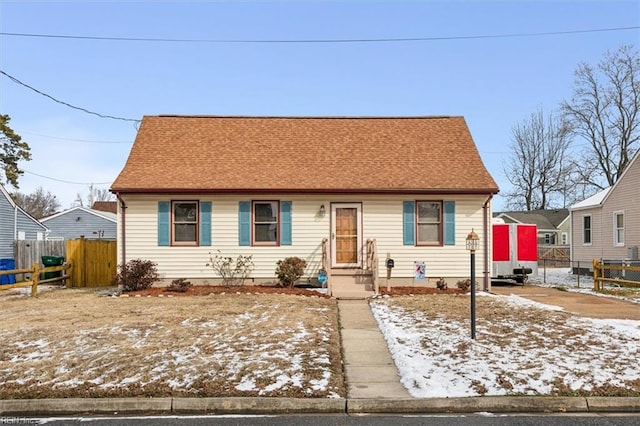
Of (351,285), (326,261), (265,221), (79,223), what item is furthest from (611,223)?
(79,223)

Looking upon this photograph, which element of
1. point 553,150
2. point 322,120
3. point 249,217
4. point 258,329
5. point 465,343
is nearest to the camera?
point 465,343

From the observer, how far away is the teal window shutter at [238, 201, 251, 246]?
16.4 metres

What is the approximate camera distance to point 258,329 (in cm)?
974

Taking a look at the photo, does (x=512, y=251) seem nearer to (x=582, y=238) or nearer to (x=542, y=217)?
(x=582, y=238)

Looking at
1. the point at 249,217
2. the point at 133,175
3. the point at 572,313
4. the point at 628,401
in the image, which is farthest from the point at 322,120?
the point at 628,401

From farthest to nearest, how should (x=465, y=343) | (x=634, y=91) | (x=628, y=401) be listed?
(x=634, y=91) → (x=465, y=343) → (x=628, y=401)

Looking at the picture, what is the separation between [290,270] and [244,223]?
2132 mm

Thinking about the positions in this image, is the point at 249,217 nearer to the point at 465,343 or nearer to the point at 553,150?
the point at 465,343

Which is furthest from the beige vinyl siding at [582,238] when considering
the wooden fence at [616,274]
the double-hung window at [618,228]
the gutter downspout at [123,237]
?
the gutter downspout at [123,237]

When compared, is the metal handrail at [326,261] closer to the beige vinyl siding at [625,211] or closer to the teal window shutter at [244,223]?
the teal window shutter at [244,223]

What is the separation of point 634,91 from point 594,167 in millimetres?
6593

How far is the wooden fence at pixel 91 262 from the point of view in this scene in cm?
1977

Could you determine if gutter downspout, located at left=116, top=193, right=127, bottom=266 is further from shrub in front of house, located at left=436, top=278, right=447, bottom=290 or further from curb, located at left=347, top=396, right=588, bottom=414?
curb, located at left=347, top=396, right=588, bottom=414

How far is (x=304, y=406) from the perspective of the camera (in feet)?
19.7
